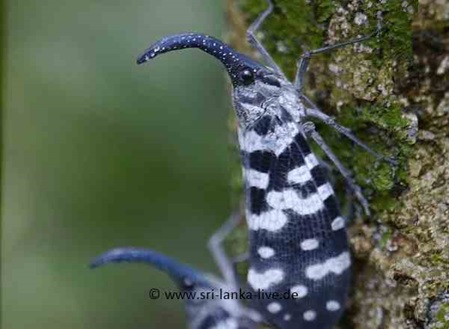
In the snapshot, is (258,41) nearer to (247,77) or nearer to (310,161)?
(247,77)

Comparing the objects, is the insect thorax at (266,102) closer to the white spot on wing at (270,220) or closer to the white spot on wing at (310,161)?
the white spot on wing at (310,161)

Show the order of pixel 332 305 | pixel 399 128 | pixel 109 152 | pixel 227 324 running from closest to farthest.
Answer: pixel 399 128 → pixel 332 305 → pixel 227 324 → pixel 109 152

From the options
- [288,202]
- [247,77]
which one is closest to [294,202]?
[288,202]

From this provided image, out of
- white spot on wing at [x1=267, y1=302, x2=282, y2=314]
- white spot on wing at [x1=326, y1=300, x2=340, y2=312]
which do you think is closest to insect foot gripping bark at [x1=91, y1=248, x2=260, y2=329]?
white spot on wing at [x1=267, y1=302, x2=282, y2=314]

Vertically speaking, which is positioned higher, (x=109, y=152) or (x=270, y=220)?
(x=109, y=152)

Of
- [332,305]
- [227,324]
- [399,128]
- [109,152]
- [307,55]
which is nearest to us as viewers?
[399,128]

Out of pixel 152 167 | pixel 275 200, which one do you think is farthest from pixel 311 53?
pixel 152 167
